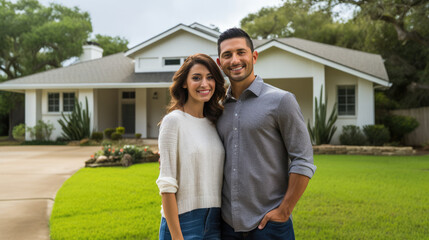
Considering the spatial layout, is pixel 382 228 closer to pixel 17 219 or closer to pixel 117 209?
pixel 117 209

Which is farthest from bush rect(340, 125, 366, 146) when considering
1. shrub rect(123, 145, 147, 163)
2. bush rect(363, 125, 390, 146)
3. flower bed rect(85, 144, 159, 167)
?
shrub rect(123, 145, 147, 163)

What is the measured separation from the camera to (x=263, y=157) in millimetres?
2281

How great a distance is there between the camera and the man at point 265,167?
2229 millimetres

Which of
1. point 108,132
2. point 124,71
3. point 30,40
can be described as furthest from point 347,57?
point 30,40

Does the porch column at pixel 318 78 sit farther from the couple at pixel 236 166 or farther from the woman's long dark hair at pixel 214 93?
the couple at pixel 236 166

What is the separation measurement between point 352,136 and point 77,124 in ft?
40.3

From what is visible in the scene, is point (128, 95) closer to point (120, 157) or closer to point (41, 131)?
point (41, 131)

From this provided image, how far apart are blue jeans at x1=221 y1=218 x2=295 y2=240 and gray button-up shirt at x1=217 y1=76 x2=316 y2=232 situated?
49mm

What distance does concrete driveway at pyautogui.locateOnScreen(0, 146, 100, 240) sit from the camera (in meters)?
5.09

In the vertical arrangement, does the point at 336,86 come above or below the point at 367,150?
above

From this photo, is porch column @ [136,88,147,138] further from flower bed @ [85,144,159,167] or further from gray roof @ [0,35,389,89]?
flower bed @ [85,144,159,167]

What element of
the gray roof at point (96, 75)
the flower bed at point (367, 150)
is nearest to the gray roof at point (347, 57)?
the flower bed at point (367, 150)

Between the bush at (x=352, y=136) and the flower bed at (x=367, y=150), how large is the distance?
133 centimetres

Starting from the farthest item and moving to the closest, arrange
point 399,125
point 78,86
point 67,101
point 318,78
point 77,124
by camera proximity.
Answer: point 67,101 → point 78,86 → point 77,124 → point 399,125 → point 318,78
